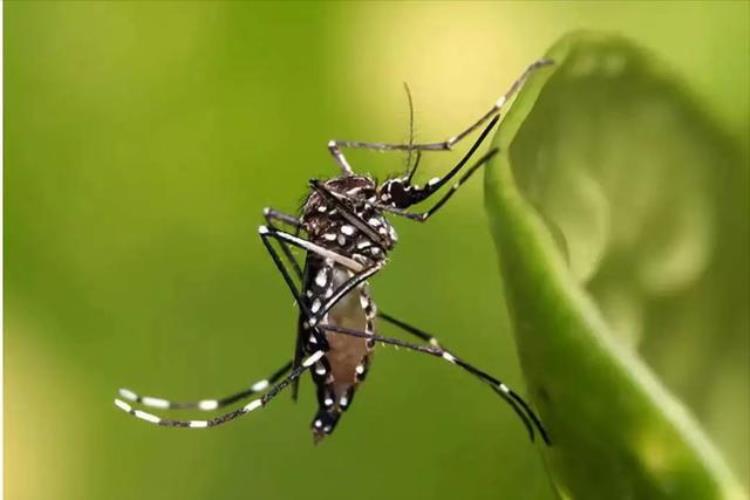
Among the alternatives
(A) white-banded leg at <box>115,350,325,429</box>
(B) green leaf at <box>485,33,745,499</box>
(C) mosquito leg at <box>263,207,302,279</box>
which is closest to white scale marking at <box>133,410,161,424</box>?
(A) white-banded leg at <box>115,350,325,429</box>

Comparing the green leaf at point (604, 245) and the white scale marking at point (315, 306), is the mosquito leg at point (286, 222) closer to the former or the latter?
the white scale marking at point (315, 306)

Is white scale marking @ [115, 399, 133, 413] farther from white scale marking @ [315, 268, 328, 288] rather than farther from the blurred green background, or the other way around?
white scale marking @ [315, 268, 328, 288]

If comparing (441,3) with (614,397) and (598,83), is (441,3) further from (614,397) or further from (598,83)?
(614,397)

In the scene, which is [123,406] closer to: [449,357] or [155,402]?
[155,402]

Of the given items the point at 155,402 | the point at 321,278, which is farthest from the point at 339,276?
the point at 155,402

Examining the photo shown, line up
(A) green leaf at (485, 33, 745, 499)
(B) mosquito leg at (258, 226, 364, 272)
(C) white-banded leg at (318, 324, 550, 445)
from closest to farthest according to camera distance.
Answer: (A) green leaf at (485, 33, 745, 499)
(C) white-banded leg at (318, 324, 550, 445)
(B) mosquito leg at (258, 226, 364, 272)

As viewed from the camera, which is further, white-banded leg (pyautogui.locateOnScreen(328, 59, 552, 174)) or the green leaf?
white-banded leg (pyautogui.locateOnScreen(328, 59, 552, 174))

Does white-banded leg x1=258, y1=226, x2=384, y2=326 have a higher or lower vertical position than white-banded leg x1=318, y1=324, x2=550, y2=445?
higher

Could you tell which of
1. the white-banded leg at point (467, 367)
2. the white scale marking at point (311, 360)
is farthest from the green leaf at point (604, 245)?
the white scale marking at point (311, 360)
